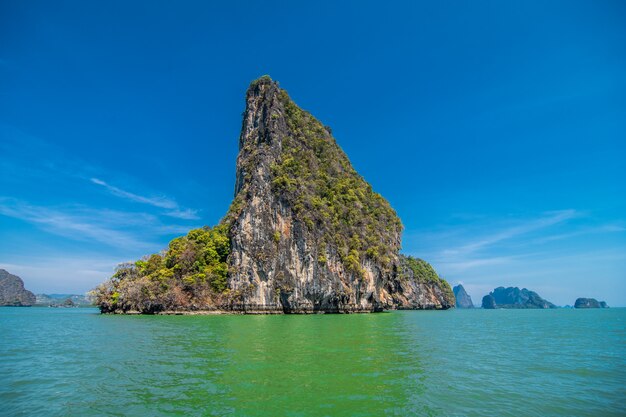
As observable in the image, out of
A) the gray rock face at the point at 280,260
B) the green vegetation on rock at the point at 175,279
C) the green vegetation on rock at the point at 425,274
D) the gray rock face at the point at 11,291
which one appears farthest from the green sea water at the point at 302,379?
the gray rock face at the point at 11,291

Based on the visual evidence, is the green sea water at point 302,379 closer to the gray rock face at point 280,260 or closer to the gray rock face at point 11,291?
the gray rock face at point 280,260

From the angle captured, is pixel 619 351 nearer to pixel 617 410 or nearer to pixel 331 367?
pixel 617 410

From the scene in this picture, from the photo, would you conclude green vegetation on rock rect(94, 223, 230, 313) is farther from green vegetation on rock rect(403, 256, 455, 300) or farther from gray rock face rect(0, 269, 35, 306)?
gray rock face rect(0, 269, 35, 306)

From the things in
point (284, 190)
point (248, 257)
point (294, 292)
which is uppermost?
point (284, 190)

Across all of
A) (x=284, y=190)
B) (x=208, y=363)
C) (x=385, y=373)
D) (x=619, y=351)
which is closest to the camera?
(x=385, y=373)

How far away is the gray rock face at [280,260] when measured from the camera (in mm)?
53844

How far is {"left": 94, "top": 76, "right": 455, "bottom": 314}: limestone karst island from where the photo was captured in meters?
52.6

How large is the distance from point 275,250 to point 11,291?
15057 cm

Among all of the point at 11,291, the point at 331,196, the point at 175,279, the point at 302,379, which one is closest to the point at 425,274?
the point at 331,196

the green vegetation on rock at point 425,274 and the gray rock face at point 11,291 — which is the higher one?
the green vegetation on rock at point 425,274

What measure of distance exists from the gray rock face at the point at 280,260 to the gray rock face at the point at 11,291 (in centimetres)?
13823

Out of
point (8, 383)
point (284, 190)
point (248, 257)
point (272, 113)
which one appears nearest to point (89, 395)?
point (8, 383)

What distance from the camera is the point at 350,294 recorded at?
6006cm

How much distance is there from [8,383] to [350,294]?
174ft
